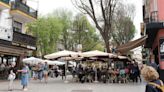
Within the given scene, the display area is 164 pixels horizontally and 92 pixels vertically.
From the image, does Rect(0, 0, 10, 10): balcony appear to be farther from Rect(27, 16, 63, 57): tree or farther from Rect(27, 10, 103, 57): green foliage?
Rect(27, 10, 103, 57): green foliage

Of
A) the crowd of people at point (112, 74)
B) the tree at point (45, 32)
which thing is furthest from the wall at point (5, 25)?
the tree at point (45, 32)

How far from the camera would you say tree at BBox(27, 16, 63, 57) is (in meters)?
55.5

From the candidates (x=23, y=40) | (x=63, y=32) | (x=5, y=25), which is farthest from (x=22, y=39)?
(x=63, y=32)

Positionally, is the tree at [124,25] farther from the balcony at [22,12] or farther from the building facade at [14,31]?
the building facade at [14,31]

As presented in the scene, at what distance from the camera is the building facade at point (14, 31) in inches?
1109

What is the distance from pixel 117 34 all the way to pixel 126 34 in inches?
57.3

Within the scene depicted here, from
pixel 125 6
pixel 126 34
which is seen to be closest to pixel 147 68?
pixel 125 6

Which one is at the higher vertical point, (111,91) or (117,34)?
(117,34)

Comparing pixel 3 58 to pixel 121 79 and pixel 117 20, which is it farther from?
pixel 117 20

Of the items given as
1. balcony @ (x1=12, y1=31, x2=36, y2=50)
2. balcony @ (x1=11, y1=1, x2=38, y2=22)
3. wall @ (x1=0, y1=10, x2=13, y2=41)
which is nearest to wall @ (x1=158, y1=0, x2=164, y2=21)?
wall @ (x1=0, y1=10, x2=13, y2=41)

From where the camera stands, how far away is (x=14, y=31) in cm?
2953

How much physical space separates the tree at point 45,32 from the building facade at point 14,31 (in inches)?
792

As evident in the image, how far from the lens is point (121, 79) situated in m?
25.2

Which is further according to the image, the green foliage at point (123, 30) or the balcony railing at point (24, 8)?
the green foliage at point (123, 30)
